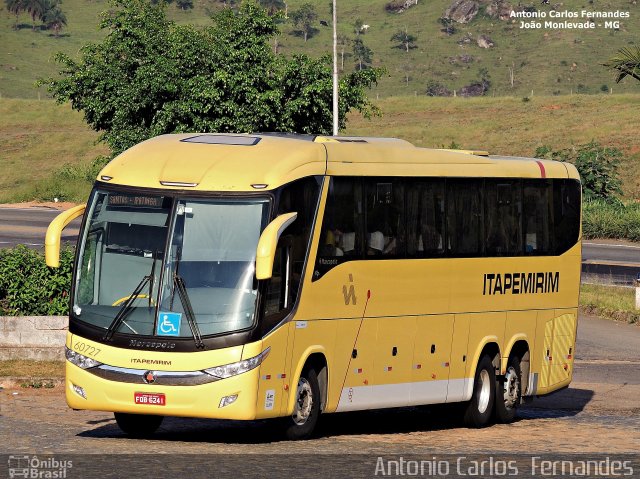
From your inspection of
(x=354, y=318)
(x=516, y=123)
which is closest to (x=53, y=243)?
(x=354, y=318)

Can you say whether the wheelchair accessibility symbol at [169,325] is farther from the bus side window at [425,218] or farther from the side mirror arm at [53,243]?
the bus side window at [425,218]

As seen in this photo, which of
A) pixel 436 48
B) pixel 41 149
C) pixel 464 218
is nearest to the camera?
pixel 464 218

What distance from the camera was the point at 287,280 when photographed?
15539mm

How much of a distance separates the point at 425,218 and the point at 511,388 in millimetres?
3793

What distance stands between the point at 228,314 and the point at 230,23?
31213 millimetres

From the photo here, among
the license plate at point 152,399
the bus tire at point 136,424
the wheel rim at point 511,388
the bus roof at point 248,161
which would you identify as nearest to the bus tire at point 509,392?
the wheel rim at point 511,388

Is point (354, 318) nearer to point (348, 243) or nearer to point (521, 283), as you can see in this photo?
point (348, 243)

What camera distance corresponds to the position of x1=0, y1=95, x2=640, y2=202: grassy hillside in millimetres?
93188

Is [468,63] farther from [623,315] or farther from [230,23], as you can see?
[623,315]

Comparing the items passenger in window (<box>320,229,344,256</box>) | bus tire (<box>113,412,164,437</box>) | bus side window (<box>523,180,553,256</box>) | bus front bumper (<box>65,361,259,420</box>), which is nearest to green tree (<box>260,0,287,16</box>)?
bus side window (<box>523,180,553,256</box>)

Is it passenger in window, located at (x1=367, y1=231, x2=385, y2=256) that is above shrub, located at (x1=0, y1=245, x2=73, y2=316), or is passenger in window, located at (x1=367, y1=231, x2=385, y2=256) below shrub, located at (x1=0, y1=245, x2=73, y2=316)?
above

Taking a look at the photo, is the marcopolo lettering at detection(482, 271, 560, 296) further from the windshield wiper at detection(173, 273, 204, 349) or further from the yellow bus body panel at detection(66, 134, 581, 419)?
the windshield wiper at detection(173, 273, 204, 349)

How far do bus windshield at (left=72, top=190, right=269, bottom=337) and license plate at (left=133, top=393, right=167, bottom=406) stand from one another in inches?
26.3

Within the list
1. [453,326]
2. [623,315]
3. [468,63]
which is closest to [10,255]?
[453,326]
